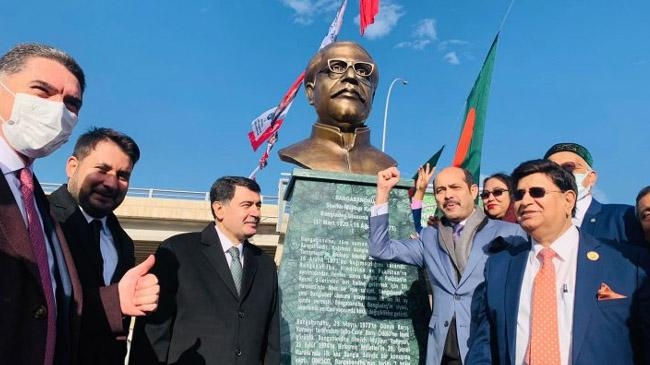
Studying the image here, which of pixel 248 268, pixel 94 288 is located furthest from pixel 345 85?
pixel 94 288

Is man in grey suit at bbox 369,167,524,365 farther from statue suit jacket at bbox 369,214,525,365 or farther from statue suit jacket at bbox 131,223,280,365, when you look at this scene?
statue suit jacket at bbox 131,223,280,365

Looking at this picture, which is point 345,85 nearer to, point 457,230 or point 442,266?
point 457,230

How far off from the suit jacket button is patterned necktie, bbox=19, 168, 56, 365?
0.02 metres

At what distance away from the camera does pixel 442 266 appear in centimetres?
408

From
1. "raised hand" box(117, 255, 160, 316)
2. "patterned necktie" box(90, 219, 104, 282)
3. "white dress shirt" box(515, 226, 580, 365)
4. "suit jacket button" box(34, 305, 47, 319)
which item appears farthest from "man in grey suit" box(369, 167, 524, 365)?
"suit jacket button" box(34, 305, 47, 319)

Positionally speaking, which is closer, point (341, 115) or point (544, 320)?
point (544, 320)

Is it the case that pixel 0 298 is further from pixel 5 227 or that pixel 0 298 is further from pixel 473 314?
pixel 473 314

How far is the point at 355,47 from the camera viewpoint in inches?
224

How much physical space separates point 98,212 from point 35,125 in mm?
1422

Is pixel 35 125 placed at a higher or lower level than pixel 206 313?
higher

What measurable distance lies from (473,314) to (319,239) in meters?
1.72

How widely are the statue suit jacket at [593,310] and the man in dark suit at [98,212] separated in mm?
1964

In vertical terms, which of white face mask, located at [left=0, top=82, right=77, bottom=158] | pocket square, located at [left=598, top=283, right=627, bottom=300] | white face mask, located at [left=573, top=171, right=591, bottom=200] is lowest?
pocket square, located at [left=598, top=283, right=627, bottom=300]

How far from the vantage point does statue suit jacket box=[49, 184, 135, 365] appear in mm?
2422
